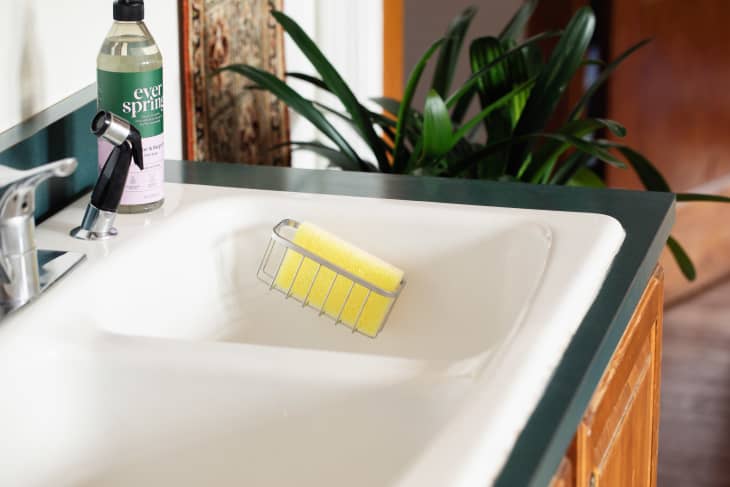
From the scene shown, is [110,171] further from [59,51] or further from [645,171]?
[645,171]

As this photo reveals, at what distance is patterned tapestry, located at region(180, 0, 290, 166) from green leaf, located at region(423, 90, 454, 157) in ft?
1.05

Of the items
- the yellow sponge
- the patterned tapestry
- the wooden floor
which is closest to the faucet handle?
the yellow sponge

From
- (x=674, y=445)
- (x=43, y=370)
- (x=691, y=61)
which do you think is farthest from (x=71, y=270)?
(x=691, y=61)

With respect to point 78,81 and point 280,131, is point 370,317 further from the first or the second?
point 280,131

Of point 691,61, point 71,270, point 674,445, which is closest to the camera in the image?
point 71,270

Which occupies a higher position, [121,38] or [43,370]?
[121,38]

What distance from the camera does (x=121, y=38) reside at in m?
1.24

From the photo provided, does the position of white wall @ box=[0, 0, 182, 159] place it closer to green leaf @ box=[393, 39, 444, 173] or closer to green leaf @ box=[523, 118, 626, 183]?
green leaf @ box=[393, 39, 444, 173]

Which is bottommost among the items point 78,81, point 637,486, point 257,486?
point 637,486

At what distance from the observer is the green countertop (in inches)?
33.9

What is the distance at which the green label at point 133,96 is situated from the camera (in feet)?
4.07

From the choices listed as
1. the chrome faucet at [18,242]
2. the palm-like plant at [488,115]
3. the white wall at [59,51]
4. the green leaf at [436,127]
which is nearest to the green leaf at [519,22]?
the palm-like plant at [488,115]

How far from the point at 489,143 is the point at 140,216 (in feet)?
2.41

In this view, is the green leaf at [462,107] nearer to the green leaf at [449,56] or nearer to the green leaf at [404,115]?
the green leaf at [449,56]
